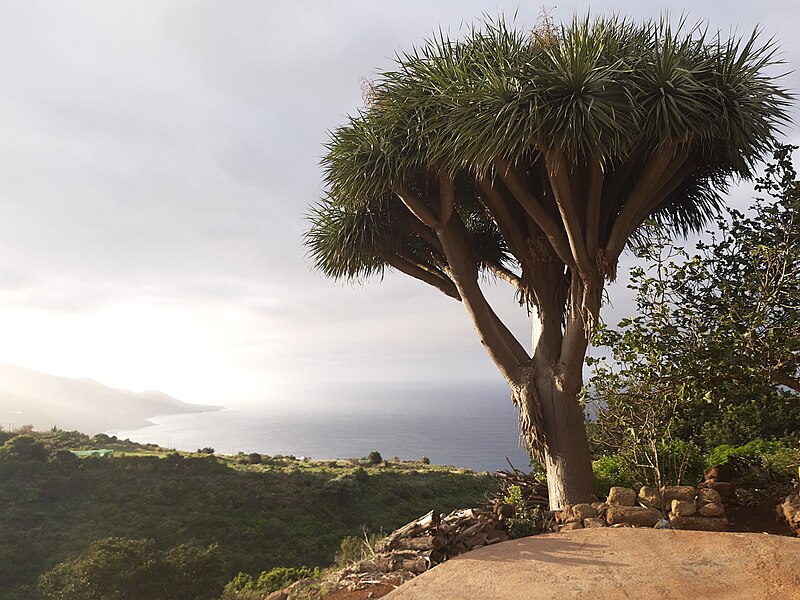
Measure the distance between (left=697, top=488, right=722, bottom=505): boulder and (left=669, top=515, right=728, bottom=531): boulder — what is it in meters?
0.19

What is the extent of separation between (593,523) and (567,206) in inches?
151

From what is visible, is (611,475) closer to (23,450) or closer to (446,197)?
(446,197)

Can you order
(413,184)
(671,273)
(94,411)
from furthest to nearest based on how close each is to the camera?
1. (94,411)
2. (413,184)
3. (671,273)

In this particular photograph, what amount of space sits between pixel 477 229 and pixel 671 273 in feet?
13.3

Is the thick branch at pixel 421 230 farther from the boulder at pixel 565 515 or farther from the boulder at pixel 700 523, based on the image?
the boulder at pixel 700 523

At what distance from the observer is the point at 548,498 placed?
774 cm

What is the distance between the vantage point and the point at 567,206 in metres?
6.48

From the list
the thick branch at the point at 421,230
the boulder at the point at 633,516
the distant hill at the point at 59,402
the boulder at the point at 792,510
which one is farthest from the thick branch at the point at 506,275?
the distant hill at the point at 59,402

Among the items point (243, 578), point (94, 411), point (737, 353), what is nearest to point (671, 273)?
point (737, 353)

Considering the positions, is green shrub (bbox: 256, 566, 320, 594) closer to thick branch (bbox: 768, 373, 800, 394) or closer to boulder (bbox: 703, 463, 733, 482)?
boulder (bbox: 703, 463, 733, 482)

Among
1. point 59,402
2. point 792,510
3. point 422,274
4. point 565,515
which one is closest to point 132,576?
point 422,274

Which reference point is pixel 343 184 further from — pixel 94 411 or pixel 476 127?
pixel 94 411

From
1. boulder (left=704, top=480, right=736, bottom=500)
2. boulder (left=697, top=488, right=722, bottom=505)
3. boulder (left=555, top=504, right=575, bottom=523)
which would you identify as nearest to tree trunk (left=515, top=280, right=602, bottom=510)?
boulder (left=555, top=504, right=575, bottom=523)

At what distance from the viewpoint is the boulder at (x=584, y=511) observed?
6.11m
